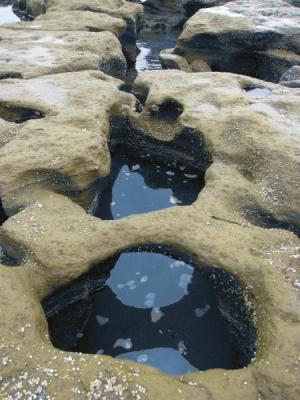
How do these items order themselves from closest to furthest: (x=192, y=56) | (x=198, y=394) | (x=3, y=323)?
(x=198, y=394)
(x=3, y=323)
(x=192, y=56)

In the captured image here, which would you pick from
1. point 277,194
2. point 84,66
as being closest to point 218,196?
point 277,194

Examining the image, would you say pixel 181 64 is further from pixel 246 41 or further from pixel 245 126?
pixel 245 126

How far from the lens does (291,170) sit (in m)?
10.2

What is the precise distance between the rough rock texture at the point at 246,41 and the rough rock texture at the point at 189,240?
7.78 metres

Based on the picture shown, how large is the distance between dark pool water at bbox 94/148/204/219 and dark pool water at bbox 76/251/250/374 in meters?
2.12

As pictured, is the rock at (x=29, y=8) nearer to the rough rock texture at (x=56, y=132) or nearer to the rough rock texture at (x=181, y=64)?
the rough rock texture at (x=181, y=64)

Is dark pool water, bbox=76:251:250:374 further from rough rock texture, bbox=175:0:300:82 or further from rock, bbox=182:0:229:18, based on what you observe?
rock, bbox=182:0:229:18

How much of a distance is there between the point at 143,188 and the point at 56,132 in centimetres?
325

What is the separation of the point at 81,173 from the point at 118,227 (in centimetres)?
210

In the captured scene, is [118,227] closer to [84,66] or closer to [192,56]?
[84,66]

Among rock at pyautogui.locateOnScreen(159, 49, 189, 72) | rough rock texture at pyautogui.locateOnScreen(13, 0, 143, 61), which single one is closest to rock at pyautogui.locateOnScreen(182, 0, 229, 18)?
rough rock texture at pyautogui.locateOnScreen(13, 0, 143, 61)

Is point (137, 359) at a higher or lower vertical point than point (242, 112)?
lower

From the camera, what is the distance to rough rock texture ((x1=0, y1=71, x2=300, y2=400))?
6.05 m

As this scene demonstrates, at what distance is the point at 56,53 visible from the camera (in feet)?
57.7
